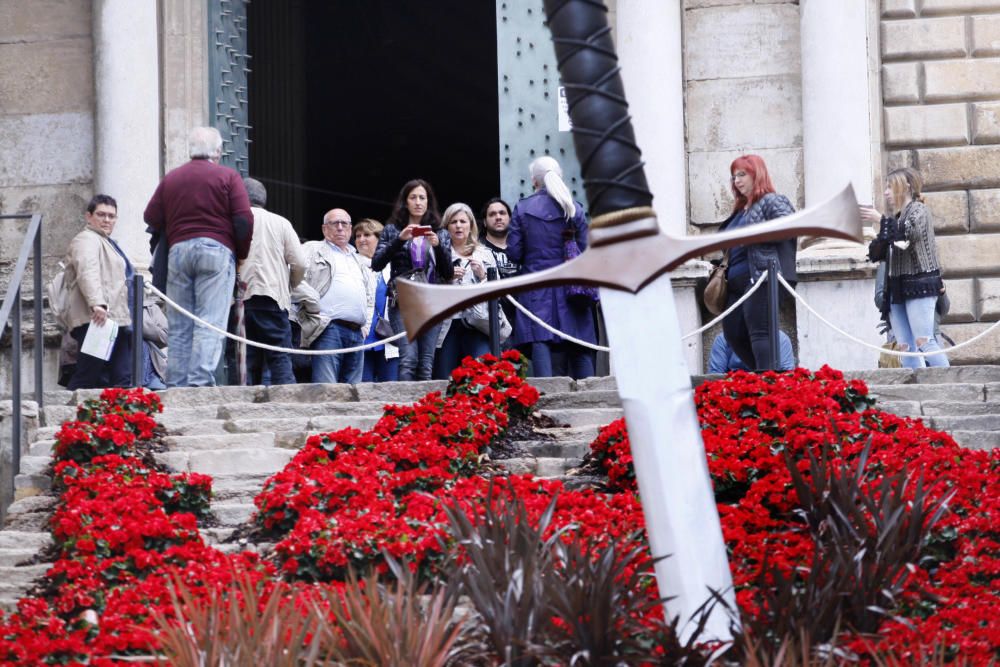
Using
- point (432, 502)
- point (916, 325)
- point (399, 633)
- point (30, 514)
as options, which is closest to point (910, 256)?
point (916, 325)

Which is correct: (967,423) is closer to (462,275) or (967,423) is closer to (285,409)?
(285,409)

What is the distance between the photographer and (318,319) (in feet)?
39.9

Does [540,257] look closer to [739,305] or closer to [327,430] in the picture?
[739,305]

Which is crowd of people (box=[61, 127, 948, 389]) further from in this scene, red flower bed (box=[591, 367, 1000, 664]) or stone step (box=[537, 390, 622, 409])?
red flower bed (box=[591, 367, 1000, 664])

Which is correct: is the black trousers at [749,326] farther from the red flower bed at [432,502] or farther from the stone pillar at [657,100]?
the stone pillar at [657,100]

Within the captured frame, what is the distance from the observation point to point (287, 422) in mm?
9812

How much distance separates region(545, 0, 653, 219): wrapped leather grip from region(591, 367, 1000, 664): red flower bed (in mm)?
1414

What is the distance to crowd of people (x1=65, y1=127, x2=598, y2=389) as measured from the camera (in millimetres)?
10969

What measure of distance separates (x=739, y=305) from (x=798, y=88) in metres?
4.78

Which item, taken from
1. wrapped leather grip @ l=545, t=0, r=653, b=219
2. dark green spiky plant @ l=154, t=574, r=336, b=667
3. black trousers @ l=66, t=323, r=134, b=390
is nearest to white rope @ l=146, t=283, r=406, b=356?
black trousers @ l=66, t=323, r=134, b=390

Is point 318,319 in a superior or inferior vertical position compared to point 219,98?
inferior

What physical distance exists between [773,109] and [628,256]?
10.5 metres

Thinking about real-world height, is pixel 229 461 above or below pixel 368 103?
below

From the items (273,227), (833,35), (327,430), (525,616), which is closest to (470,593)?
(525,616)
